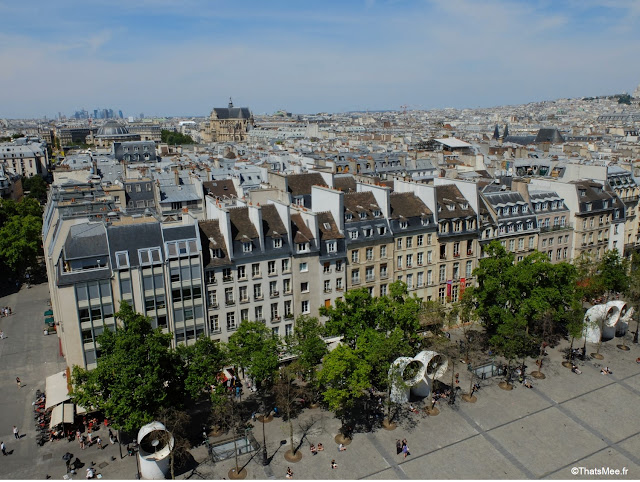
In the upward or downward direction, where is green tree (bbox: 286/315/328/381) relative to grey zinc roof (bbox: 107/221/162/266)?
downward

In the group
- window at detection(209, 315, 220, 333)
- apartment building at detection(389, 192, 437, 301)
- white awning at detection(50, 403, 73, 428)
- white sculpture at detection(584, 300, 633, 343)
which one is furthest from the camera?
apartment building at detection(389, 192, 437, 301)

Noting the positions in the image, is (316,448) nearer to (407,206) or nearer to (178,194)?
(407,206)

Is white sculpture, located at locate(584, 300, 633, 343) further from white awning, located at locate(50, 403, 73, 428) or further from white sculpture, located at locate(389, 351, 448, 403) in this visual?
white awning, located at locate(50, 403, 73, 428)

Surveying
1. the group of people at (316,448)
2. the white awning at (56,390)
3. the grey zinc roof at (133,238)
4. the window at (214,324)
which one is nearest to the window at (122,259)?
the grey zinc roof at (133,238)

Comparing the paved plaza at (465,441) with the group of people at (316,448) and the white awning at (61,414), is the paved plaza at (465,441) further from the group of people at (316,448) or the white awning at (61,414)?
the white awning at (61,414)

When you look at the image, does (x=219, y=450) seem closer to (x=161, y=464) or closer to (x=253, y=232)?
(x=161, y=464)

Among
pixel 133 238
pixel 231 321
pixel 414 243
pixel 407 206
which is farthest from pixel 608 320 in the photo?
pixel 133 238

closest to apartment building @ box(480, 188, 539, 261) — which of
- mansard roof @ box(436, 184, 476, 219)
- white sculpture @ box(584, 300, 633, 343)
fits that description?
mansard roof @ box(436, 184, 476, 219)
